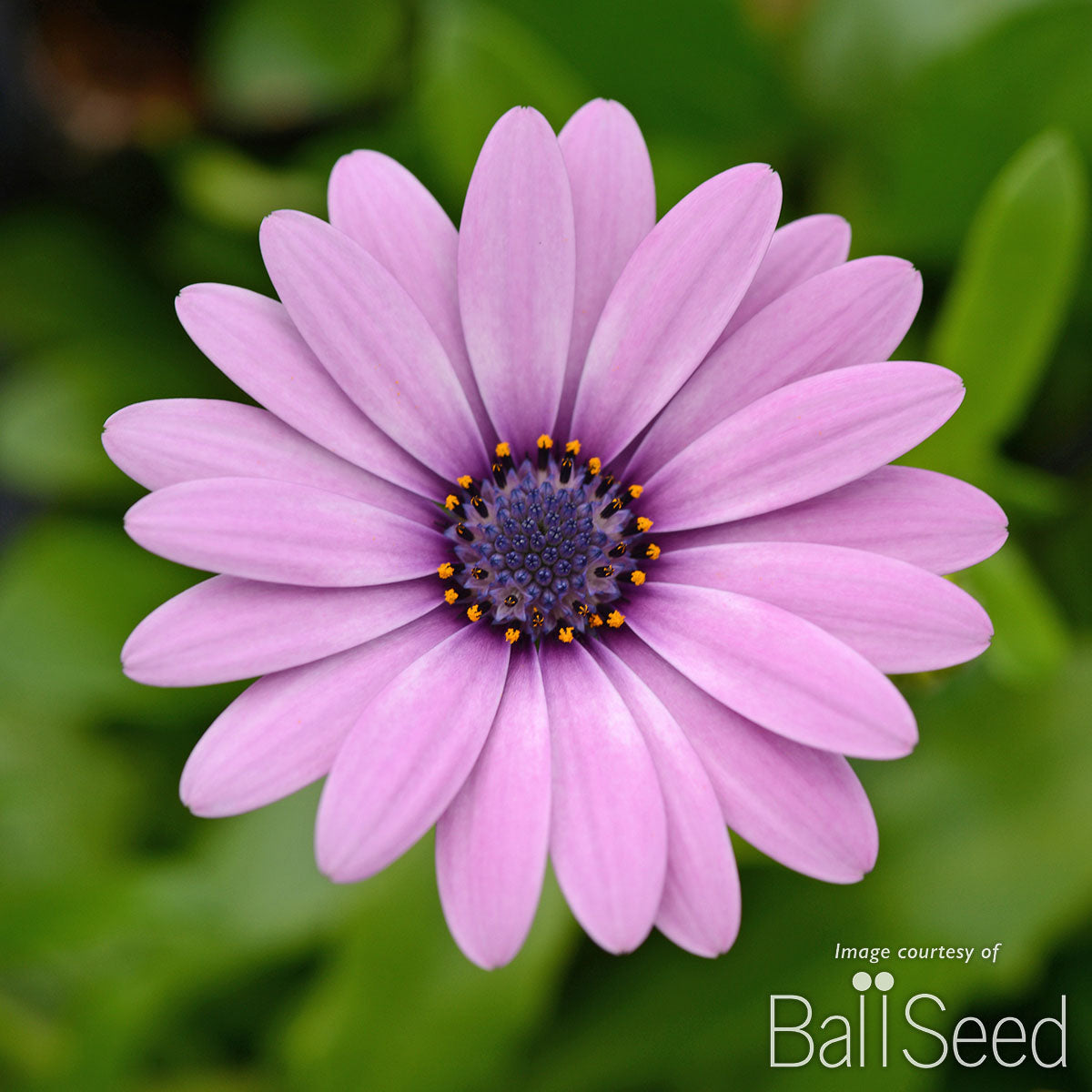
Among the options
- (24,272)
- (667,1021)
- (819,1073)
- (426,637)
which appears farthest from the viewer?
(24,272)

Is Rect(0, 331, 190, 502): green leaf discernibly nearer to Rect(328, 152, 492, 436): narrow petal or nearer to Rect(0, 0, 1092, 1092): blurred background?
Rect(0, 0, 1092, 1092): blurred background

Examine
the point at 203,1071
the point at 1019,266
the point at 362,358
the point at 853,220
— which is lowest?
the point at 203,1071

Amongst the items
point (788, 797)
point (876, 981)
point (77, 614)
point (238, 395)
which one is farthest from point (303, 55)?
point (876, 981)

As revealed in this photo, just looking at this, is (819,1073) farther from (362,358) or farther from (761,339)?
(362,358)

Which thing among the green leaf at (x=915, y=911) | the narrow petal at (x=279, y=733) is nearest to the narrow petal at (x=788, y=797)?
the narrow petal at (x=279, y=733)

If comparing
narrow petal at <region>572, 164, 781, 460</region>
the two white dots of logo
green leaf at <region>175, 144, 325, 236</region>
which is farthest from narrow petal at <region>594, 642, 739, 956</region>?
green leaf at <region>175, 144, 325, 236</region>

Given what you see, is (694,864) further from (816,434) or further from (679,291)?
(679,291)

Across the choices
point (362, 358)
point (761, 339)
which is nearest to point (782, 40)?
point (761, 339)
